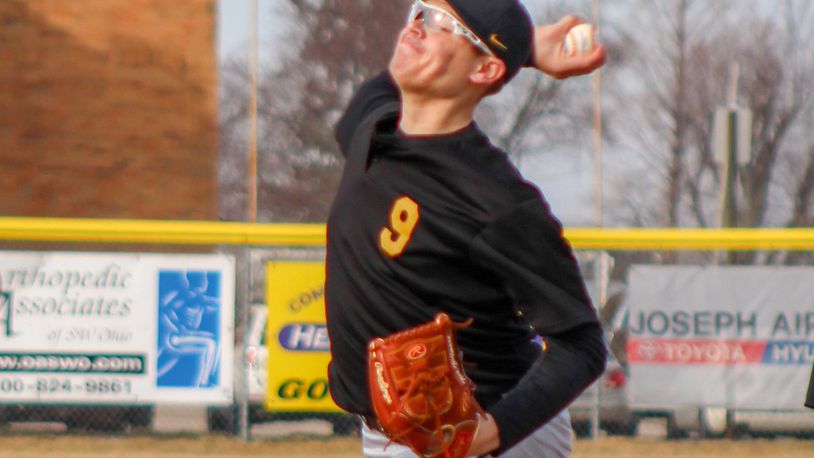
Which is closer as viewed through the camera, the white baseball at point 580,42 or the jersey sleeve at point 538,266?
the jersey sleeve at point 538,266

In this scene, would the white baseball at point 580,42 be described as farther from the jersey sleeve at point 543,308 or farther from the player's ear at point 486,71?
the jersey sleeve at point 543,308

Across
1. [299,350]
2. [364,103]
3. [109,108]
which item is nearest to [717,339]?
[299,350]

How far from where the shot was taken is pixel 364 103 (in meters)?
3.14

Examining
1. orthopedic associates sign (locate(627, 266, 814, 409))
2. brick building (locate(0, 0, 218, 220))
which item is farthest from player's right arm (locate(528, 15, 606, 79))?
brick building (locate(0, 0, 218, 220))

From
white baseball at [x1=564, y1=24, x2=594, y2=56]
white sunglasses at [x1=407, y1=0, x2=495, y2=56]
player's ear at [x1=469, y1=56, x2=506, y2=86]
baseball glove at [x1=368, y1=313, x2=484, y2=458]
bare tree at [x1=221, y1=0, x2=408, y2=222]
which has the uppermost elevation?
white sunglasses at [x1=407, y1=0, x2=495, y2=56]

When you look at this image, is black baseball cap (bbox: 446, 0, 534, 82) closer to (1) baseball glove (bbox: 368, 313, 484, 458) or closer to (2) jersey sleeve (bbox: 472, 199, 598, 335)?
(2) jersey sleeve (bbox: 472, 199, 598, 335)

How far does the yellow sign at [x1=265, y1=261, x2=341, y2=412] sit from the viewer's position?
929 centimetres

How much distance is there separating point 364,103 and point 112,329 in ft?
21.3

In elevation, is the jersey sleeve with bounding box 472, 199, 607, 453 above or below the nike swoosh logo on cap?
below

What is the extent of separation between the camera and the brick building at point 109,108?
1493 cm

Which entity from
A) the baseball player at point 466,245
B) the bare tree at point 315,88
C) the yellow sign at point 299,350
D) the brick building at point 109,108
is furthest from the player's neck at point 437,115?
the bare tree at point 315,88

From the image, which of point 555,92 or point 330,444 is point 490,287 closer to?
point 330,444

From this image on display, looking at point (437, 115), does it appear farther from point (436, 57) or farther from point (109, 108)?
point (109, 108)

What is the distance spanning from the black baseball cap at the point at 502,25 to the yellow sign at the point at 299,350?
6.65 m
